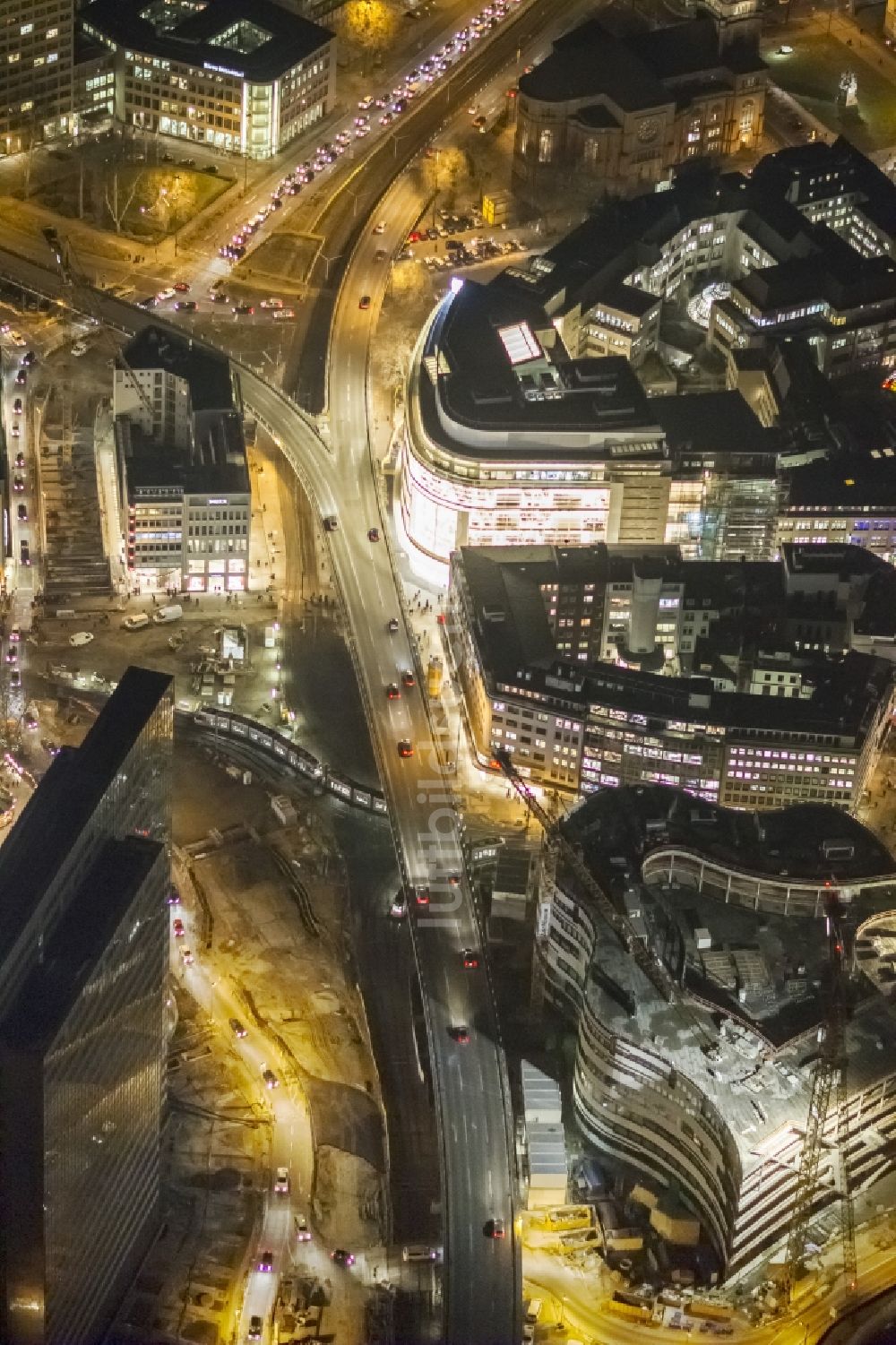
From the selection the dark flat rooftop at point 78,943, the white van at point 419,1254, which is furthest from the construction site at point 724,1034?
the dark flat rooftop at point 78,943

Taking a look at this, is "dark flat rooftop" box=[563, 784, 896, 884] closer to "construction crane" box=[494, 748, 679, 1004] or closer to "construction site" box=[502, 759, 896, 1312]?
"construction site" box=[502, 759, 896, 1312]

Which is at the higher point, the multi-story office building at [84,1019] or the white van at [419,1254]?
the multi-story office building at [84,1019]

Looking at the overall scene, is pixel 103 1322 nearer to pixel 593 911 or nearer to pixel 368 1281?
pixel 368 1281

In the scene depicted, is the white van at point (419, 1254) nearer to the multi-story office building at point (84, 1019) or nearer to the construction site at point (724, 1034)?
the construction site at point (724, 1034)

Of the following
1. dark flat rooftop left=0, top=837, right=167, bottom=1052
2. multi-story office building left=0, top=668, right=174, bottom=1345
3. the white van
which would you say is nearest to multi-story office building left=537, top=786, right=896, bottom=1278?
the white van

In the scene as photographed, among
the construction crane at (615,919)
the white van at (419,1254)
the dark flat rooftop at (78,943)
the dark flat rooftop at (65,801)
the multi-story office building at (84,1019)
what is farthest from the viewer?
the construction crane at (615,919)

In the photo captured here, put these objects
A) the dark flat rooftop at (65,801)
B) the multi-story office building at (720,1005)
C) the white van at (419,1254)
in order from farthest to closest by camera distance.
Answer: the multi-story office building at (720,1005), the white van at (419,1254), the dark flat rooftop at (65,801)
